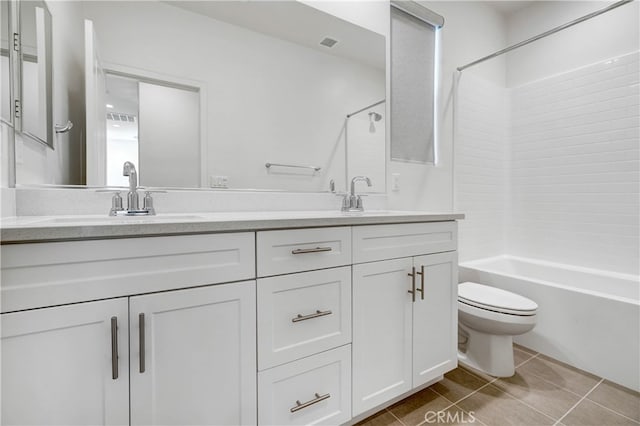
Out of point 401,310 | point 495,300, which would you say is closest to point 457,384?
point 495,300

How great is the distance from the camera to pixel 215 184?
1407 mm

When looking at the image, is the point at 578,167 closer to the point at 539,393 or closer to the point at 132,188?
the point at 539,393

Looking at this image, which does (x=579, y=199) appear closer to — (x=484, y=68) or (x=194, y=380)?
(x=484, y=68)

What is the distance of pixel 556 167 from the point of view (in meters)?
2.38

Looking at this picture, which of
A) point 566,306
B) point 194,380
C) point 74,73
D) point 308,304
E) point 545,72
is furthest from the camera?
point 545,72

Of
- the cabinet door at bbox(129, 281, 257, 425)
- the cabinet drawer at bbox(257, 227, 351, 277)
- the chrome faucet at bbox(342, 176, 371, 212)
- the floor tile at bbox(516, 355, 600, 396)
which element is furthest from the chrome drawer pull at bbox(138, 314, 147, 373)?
the floor tile at bbox(516, 355, 600, 396)

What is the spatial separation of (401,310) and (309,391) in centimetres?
50

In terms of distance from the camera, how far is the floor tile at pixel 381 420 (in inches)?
52.2

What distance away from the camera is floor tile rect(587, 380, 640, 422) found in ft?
4.57

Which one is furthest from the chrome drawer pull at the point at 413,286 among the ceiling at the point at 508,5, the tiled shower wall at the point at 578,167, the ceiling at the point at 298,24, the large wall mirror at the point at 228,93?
the ceiling at the point at 508,5

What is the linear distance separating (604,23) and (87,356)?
Result: 11.2 ft

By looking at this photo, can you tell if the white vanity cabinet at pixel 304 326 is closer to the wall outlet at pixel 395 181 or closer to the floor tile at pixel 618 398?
the wall outlet at pixel 395 181

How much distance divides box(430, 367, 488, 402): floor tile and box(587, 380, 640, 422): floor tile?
51cm

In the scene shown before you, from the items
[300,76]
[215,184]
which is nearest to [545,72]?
[300,76]
